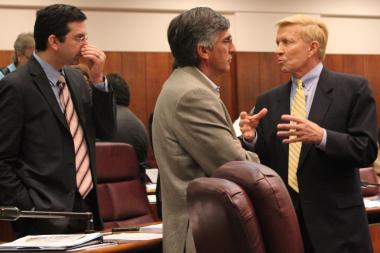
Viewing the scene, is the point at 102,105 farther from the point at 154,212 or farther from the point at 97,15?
the point at 97,15

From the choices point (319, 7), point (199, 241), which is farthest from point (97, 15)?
point (199, 241)

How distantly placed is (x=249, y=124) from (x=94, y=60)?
2.59 ft

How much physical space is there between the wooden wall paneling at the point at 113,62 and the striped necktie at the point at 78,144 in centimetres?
542

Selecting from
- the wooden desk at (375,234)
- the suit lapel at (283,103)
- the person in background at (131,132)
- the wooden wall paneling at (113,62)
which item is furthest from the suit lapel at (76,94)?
the wooden wall paneling at (113,62)

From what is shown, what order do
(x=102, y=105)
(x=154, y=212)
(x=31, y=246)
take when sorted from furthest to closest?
(x=154, y=212) → (x=102, y=105) → (x=31, y=246)

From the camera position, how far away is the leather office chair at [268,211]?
1.63 meters

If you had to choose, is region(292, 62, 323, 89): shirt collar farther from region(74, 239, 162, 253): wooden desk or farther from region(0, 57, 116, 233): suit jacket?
region(0, 57, 116, 233): suit jacket

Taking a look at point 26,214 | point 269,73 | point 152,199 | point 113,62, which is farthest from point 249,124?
point 269,73

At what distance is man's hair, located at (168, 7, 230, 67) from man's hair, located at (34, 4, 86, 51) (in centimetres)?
76

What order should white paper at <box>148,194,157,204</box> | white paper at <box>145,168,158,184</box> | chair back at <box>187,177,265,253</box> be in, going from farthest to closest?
white paper at <box>145,168,158,184</box>, white paper at <box>148,194,157,204</box>, chair back at <box>187,177,265,253</box>

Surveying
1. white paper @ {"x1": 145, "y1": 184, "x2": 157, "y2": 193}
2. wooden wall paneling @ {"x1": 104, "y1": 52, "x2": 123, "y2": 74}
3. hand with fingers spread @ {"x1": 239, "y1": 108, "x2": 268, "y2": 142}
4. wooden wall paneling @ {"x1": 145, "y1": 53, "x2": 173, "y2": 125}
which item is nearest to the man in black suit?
hand with fingers spread @ {"x1": 239, "y1": 108, "x2": 268, "y2": 142}

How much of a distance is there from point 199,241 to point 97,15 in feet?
24.3

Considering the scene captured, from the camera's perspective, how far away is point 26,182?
9.94 ft

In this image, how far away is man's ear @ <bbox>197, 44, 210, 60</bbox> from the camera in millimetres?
2652
